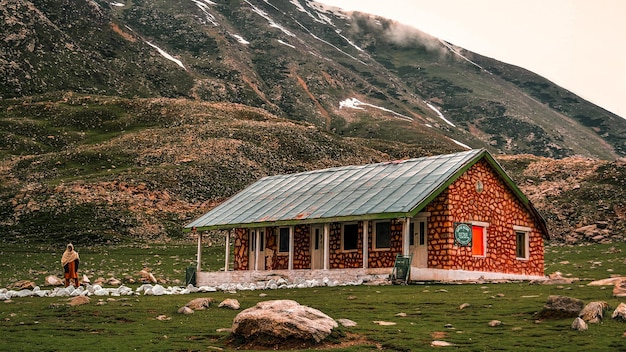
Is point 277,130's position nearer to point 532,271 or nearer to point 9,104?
point 9,104

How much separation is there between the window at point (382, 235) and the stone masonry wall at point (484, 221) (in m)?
2.21

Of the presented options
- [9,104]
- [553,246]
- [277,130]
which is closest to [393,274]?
[553,246]

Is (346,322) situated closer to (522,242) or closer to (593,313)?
(593,313)

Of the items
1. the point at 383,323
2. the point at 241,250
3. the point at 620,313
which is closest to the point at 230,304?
the point at 383,323

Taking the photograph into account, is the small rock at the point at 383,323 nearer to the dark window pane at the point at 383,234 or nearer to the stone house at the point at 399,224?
the stone house at the point at 399,224

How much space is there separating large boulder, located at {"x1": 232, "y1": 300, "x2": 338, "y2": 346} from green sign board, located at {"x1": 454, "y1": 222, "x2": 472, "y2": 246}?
19.1 m

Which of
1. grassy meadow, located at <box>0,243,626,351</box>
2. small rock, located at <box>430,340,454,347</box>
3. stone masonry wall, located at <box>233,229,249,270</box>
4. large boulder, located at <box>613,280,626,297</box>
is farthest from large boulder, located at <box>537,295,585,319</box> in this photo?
stone masonry wall, located at <box>233,229,249,270</box>

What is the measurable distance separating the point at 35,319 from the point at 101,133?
10934cm

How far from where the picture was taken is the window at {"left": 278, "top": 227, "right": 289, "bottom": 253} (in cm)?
4481

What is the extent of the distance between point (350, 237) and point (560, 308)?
69.1ft

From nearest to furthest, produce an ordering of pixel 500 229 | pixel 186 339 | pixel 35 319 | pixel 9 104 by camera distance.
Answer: pixel 186 339 → pixel 35 319 → pixel 500 229 → pixel 9 104

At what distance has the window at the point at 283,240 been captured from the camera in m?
44.8

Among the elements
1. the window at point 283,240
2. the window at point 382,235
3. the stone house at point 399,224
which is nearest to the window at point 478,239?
the stone house at point 399,224

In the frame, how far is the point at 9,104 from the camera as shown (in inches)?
5531
